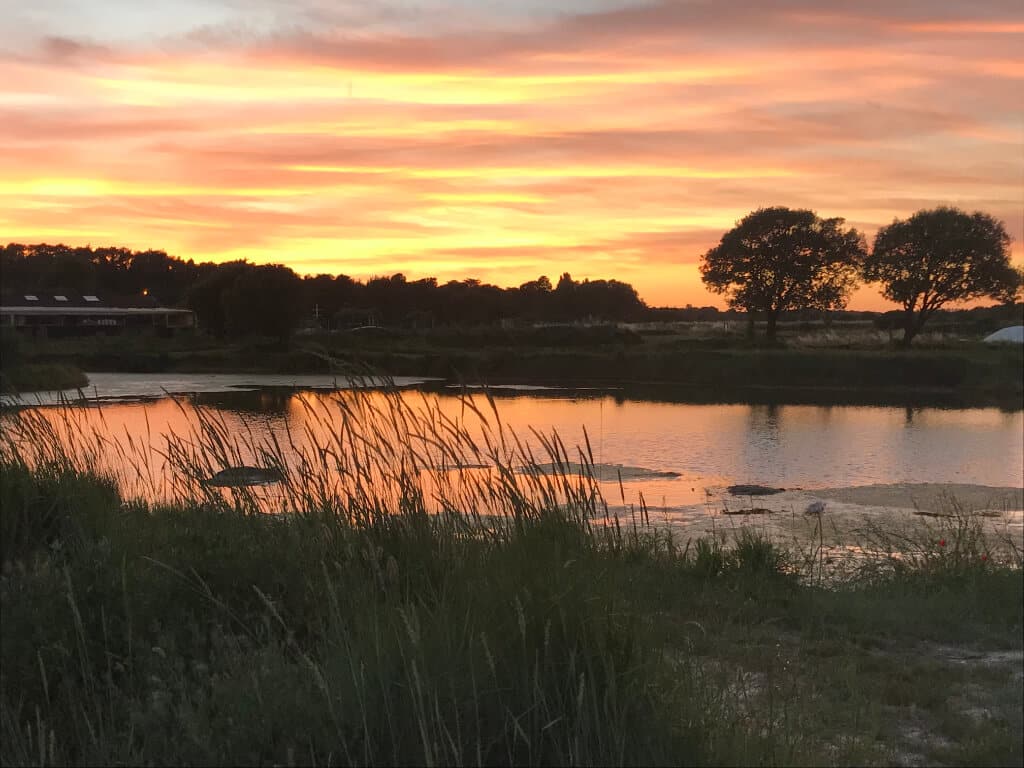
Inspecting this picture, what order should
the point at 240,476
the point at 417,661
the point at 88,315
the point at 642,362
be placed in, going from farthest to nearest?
the point at 88,315, the point at 642,362, the point at 240,476, the point at 417,661

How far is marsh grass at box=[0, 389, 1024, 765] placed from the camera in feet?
9.08

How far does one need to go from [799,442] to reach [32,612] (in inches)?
821

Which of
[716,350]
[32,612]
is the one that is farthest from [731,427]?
[32,612]

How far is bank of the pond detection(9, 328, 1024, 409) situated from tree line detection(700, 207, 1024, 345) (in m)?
4.20

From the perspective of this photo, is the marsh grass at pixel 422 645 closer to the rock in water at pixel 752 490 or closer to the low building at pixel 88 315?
the rock in water at pixel 752 490

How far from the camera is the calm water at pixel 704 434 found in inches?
648

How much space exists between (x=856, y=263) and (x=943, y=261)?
14.4 ft

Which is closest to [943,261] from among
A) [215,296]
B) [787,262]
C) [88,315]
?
[787,262]

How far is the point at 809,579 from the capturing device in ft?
24.1

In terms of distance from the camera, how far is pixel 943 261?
4528cm

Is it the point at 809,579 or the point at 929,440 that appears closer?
the point at 809,579

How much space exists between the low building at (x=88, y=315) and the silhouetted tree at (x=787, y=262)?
2927cm

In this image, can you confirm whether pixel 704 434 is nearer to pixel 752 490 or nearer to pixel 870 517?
pixel 752 490

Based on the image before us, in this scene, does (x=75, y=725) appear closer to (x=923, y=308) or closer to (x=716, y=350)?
(x=716, y=350)
